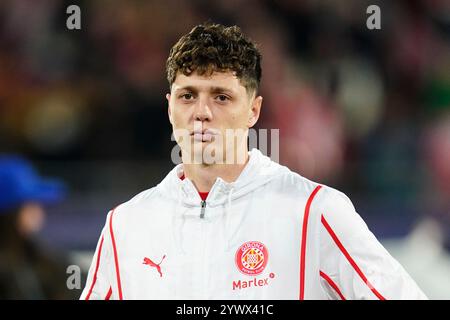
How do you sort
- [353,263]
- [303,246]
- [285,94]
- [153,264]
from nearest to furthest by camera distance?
[353,263] < [303,246] < [153,264] < [285,94]

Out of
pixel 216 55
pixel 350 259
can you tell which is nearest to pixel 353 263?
pixel 350 259

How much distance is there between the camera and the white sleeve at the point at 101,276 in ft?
10.8

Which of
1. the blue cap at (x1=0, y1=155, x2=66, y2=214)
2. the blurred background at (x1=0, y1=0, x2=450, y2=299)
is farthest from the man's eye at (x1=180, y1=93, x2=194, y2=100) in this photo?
the blurred background at (x1=0, y1=0, x2=450, y2=299)

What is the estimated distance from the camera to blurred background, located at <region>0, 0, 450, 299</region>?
7.09 m

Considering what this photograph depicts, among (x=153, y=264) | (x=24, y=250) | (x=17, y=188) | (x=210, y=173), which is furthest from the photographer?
(x=17, y=188)

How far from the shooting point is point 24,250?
5.04m

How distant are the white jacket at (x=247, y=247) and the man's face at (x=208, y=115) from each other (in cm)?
12

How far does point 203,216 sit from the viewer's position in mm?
3297

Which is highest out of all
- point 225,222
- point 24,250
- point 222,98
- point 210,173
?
point 222,98

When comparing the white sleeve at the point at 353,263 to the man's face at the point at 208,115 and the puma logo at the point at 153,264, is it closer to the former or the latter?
the man's face at the point at 208,115

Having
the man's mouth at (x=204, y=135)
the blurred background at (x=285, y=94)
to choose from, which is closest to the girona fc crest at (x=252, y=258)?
the man's mouth at (x=204, y=135)

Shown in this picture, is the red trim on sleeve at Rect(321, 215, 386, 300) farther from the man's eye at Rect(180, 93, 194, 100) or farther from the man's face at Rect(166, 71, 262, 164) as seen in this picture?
the man's eye at Rect(180, 93, 194, 100)

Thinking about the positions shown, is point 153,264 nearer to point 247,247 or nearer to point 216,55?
point 247,247

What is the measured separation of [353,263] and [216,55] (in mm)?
896
